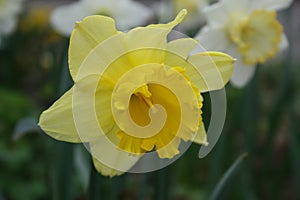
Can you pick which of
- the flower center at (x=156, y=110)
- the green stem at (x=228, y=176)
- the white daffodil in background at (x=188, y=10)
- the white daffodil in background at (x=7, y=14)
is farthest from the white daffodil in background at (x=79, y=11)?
the flower center at (x=156, y=110)

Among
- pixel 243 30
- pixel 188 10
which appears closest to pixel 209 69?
pixel 243 30

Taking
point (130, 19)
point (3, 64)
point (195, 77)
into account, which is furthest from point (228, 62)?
point (3, 64)

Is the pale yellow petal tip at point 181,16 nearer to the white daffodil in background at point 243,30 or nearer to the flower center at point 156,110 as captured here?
the flower center at point 156,110

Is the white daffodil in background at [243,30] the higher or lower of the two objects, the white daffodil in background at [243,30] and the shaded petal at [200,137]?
the lower

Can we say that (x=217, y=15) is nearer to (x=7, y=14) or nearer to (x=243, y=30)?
(x=243, y=30)

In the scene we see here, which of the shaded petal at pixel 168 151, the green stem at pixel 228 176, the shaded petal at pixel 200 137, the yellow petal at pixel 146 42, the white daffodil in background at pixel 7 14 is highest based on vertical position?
the yellow petal at pixel 146 42

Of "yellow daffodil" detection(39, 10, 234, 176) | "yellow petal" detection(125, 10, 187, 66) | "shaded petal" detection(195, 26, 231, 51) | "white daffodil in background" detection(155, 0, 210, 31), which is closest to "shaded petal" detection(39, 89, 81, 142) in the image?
"yellow daffodil" detection(39, 10, 234, 176)
